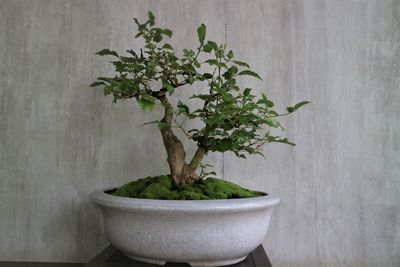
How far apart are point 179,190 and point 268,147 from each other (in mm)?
469

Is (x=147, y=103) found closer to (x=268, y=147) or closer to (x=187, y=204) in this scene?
(x=187, y=204)

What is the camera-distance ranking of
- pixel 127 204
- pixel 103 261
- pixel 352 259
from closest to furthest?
pixel 127 204
pixel 103 261
pixel 352 259

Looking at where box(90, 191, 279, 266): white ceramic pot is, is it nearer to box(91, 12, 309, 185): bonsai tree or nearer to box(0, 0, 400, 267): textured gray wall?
box(91, 12, 309, 185): bonsai tree

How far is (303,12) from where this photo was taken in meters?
1.40

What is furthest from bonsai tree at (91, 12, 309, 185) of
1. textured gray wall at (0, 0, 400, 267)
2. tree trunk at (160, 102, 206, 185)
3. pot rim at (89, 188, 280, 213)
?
textured gray wall at (0, 0, 400, 267)

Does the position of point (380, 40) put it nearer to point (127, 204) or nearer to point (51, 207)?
point (127, 204)

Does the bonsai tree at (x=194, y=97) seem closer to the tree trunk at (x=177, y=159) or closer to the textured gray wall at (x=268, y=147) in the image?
the tree trunk at (x=177, y=159)

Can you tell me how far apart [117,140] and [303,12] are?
0.85 m

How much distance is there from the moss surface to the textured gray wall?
11.0 inches

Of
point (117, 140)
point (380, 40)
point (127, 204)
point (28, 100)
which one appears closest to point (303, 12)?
point (380, 40)

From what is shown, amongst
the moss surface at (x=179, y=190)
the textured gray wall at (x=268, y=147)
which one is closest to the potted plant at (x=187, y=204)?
the moss surface at (x=179, y=190)

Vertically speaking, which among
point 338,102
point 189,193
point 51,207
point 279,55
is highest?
point 279,55

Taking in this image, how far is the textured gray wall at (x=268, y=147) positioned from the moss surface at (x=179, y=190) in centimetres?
28

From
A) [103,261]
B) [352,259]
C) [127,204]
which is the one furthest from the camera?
[352,259]
